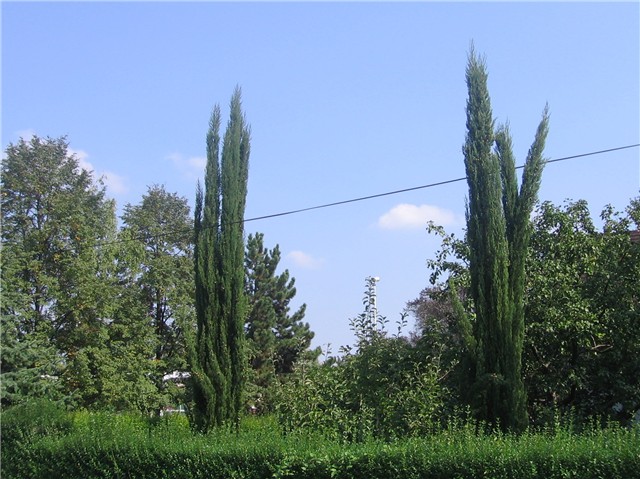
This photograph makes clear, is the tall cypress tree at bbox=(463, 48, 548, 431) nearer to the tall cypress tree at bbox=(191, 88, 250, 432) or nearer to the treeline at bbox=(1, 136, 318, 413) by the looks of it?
the tall cypress tree at bbox=(191, 88, 250, 432)

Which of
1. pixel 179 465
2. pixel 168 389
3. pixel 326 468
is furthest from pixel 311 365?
pixel 168 389

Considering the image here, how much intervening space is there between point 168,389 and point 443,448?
810 inches

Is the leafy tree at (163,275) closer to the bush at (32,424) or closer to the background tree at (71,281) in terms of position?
the background tree at (71,281)

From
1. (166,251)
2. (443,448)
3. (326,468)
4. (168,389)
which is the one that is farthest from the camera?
(166,251)

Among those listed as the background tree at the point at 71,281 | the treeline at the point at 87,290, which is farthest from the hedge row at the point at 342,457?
the background tree at the point at 71,281

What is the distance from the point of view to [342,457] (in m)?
7.23

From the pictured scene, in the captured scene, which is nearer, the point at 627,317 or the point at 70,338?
the point at 627,317

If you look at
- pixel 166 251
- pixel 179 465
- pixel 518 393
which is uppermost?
pixel 166 251

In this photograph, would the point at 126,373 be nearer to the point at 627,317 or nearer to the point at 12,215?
the point at 12,215

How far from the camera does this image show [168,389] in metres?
25.7

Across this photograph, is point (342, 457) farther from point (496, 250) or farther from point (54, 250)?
point (54, 250)

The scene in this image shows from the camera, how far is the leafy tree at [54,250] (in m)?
21.8

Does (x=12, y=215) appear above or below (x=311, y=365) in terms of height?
above

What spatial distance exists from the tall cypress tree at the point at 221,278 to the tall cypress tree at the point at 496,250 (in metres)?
4.13
